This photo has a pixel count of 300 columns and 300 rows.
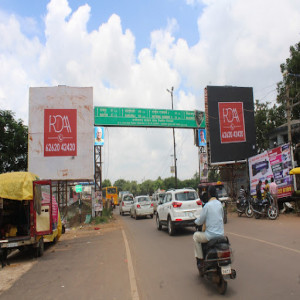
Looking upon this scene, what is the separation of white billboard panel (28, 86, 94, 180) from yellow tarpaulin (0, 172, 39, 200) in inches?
427

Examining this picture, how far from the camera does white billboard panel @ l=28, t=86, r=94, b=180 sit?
19938mm

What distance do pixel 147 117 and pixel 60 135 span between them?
7.34 metres

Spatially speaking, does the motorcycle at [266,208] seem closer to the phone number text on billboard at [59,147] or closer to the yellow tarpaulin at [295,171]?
the yellow tarpaulin at [295,171]

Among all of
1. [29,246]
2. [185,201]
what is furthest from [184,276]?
[185,201]

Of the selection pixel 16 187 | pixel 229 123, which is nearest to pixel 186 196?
pixel 16 187

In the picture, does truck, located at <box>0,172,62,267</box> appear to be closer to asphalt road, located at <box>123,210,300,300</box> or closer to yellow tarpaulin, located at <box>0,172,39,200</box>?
yellow tarpaulin, located at <box>0,172,39,200</box>

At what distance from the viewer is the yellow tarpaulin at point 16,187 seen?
8820mm

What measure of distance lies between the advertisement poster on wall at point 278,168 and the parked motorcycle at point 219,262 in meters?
14.6

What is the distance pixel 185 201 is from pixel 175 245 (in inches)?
106

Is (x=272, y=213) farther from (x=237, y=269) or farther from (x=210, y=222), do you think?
(x=210, y=222)

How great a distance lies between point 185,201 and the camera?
12.5m

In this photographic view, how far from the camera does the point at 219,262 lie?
16.7 feet

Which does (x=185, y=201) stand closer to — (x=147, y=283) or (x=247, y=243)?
(x=247, y=243)

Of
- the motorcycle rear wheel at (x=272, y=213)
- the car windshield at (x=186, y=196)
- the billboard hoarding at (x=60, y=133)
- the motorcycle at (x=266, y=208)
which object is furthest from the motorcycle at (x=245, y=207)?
the billboard hoarding at (x=60, y=133)
